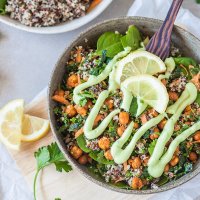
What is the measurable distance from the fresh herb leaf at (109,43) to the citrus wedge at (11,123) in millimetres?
415

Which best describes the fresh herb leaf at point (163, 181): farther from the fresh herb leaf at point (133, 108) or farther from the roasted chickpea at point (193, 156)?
the fresh herb leaf at point (133, 108)

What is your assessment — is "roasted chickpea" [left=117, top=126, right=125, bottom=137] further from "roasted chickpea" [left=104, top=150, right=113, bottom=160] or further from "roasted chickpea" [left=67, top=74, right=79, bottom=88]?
"roasted chickpea" [left=67, top=74, right=79, bottom=88]

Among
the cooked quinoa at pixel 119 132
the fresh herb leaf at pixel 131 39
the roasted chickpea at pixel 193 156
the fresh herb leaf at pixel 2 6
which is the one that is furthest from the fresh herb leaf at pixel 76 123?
the fresh herb leaf at pixel 2 6

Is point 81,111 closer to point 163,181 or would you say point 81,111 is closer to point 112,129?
point 112,129

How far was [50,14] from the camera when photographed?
219 centimetres

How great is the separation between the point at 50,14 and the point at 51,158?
0.64 metres

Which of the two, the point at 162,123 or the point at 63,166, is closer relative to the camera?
the point at 162,123

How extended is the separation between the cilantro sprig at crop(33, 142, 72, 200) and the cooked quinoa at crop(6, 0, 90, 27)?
560 mm

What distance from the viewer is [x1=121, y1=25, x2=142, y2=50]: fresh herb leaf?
6.31 ft

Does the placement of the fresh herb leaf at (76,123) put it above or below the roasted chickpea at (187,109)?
below

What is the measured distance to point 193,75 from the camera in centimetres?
191

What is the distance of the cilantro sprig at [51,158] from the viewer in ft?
6.52

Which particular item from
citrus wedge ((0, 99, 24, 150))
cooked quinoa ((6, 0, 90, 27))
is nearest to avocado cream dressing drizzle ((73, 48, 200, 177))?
citrus wedge ((0, 99, 24, 150))

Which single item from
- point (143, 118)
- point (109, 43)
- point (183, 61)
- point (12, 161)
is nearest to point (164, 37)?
point (183, 61)
